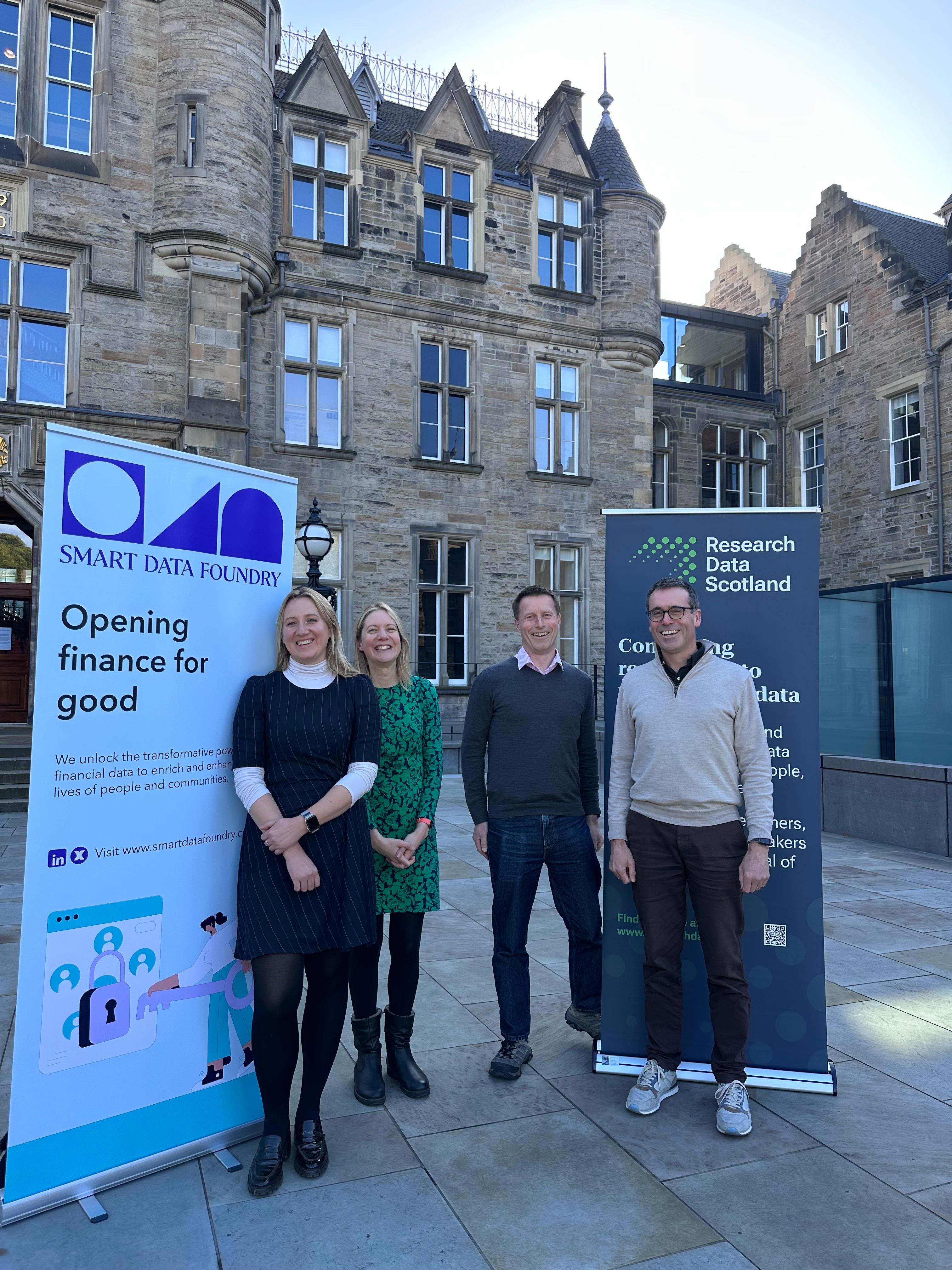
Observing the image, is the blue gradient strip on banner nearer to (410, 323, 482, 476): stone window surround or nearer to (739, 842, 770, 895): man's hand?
(739, 842, 770, 895): man's hand

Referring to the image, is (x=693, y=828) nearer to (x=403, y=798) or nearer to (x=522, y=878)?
(x=522, y=878)

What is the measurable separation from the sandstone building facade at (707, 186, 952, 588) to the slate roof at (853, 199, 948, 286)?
48 mm

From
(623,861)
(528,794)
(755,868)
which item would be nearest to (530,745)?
(528,794)

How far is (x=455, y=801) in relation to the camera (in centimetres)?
1172

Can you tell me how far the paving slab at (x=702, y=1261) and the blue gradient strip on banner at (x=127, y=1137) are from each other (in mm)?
1392

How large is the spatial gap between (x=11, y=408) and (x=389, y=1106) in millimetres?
11996

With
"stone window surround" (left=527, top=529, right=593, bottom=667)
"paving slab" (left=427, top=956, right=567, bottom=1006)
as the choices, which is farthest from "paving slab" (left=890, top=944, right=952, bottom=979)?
"stone window surround" (left=527, top=529, right=593, bottom=667)

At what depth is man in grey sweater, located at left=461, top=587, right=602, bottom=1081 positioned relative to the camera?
365 centimetres

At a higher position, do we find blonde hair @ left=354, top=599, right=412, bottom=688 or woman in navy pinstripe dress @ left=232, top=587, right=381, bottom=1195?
blonde hair @ left=354, top=599, right=412, bottom=688

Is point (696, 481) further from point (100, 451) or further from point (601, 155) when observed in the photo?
point (100, 451)

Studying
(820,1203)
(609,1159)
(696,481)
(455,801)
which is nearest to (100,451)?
(609,1159)

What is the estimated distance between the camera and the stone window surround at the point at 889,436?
18.5 metres

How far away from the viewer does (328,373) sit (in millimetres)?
15273

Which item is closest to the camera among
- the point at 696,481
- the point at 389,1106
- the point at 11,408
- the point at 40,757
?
the point at 40,757
